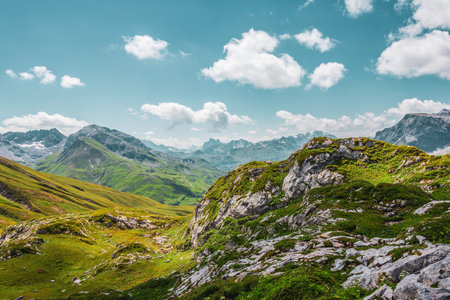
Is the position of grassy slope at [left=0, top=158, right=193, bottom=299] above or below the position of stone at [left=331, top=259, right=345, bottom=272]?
below

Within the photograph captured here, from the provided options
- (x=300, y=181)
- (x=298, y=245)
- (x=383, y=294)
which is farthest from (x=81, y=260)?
(x=383, y=294)

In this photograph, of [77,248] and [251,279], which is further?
[77,248]

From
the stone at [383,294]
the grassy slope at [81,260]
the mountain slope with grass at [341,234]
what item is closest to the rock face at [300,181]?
the mountain slope with grass at [341,234]

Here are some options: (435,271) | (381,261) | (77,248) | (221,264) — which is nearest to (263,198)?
(221,264)

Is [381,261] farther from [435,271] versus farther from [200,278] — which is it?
[200,278]

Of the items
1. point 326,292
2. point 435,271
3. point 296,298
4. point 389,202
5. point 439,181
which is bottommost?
point 296,298

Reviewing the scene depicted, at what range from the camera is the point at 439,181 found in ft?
105

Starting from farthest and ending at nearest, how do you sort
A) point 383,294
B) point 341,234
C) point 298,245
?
point 298,245
point 341,234
point 383,294

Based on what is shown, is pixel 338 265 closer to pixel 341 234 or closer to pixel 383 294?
pixel 383 294

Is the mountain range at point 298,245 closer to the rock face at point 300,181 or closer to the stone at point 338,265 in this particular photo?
the stone at point 338,265

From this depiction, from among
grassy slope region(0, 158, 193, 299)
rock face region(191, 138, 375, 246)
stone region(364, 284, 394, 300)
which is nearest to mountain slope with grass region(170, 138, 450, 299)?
stone region(364, 284, 394, 300)

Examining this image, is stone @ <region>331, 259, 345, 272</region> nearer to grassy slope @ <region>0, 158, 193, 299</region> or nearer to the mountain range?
the mountain range

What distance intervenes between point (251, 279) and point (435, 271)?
12.6 metres

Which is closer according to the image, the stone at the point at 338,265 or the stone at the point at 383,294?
the stone at the point at 383,294
